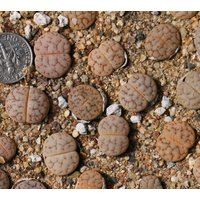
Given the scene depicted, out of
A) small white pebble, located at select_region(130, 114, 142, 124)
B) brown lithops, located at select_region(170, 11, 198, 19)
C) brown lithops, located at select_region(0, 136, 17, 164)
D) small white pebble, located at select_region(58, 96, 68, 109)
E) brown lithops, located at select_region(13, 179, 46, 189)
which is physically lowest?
brown lithops, located at select_region(13, 179, 46, 189)

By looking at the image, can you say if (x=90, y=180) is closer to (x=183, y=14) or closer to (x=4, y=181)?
(x=4, y=181)

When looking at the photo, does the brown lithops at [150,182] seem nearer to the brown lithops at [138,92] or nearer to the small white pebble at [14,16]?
the brown lithops at [138,92]

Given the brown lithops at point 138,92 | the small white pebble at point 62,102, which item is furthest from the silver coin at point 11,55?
the brown lithops at point 138,92

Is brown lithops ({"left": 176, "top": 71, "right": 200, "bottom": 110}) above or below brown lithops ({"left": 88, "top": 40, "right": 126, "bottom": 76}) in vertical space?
below

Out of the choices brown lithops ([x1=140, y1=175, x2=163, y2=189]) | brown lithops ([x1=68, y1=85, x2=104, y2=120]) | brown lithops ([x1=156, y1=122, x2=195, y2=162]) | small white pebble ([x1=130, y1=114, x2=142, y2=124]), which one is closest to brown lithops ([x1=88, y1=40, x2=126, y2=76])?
brown lithops ([x1=68, y1=85, x2=104, y2=120])

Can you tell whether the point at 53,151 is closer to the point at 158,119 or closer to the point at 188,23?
the point at 158,119

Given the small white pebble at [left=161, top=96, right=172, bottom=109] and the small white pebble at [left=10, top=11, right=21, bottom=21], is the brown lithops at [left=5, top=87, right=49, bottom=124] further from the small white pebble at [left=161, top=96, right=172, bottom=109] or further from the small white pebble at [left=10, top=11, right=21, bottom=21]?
the small white pebble at [left=161, top=96, right=172, bottom=109]
